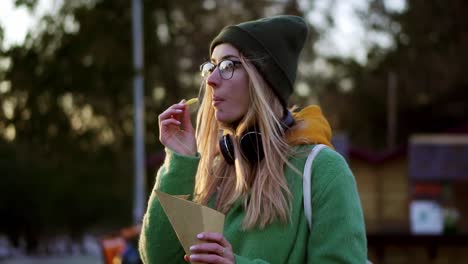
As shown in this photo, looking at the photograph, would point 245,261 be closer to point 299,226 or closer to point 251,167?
Answer: point 299,226

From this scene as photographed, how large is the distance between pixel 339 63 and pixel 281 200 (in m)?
26.3

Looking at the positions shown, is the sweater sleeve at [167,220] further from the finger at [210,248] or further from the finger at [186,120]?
the finger at [210,248]

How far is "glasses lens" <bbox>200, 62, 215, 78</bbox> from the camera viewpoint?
2688mm

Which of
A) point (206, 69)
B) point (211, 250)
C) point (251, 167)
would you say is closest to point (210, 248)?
point (211, 250)

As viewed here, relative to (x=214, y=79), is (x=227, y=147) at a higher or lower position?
lower

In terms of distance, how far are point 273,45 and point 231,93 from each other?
19 centimetres

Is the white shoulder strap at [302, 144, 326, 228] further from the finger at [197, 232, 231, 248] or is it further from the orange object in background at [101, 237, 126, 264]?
the orange object in background at [101, 237, 126, 264]

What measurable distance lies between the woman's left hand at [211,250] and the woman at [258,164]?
0.5 inches

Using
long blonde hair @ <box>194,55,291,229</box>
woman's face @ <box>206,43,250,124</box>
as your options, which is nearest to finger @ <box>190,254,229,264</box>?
long blonde hair @ <box>194,55,291,229</box>

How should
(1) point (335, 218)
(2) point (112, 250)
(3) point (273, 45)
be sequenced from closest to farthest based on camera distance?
(1) point (335, 218)
(3) point (273, 45)
(2) point (112, 250)

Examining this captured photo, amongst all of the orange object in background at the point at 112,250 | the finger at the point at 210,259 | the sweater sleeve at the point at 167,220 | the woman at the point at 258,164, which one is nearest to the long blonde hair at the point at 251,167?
the woman at the point at 258,164

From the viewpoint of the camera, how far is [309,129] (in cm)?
259

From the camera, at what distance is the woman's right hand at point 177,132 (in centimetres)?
265

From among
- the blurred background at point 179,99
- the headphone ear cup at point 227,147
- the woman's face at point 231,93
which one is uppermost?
the woman's face at point 231,93
